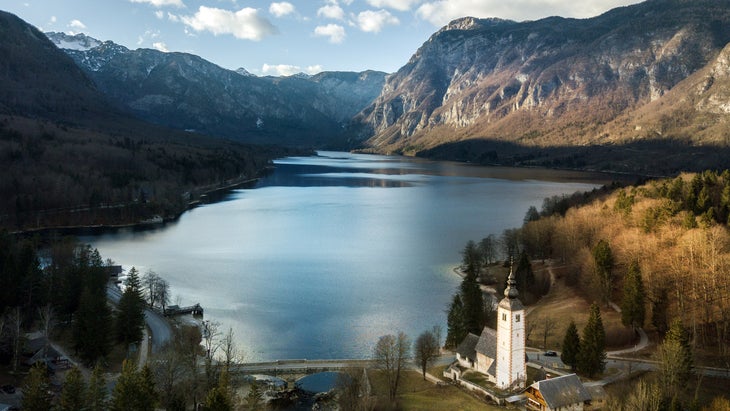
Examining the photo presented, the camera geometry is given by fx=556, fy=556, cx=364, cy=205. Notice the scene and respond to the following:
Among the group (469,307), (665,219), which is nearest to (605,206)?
→ (665,219)

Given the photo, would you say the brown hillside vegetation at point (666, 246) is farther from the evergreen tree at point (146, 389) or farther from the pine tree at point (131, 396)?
the pine tree at point (131, 396)

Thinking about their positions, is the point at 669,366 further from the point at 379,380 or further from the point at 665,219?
the point at 665,219

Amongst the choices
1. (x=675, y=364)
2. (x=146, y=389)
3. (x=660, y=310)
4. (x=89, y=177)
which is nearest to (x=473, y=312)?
(x=660, y=310)

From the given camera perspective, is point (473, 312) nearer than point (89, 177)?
Yes

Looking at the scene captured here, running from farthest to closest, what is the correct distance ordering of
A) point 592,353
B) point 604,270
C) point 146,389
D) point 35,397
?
point 604,270 → point 592,353 → point 146,389 → point 35,397

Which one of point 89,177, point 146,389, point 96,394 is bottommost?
point 96,394

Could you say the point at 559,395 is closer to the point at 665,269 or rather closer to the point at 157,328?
the point at 665,269
